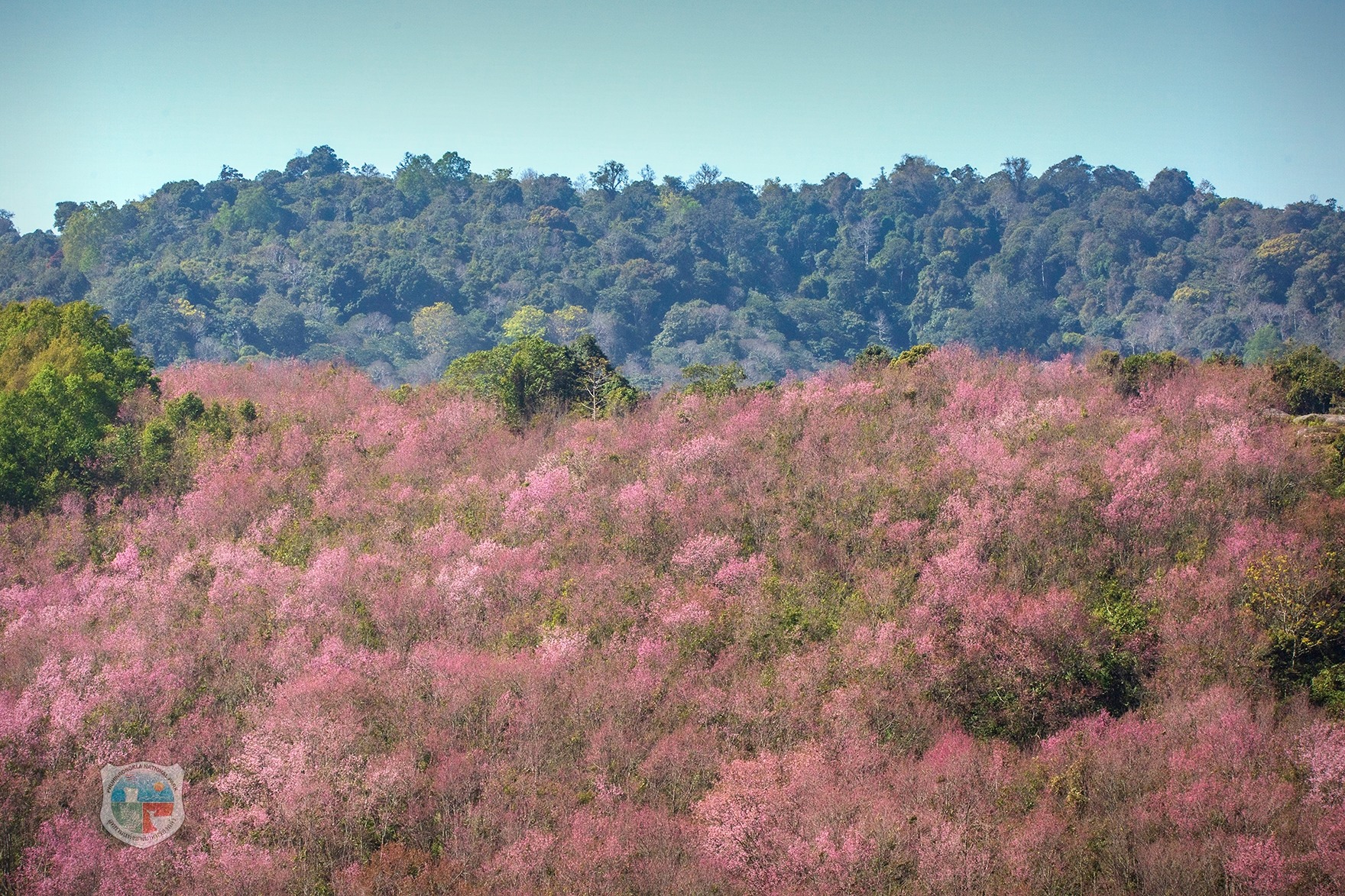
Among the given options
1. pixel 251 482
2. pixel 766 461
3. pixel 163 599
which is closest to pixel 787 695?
pixel 766 461

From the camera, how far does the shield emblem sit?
18219mm

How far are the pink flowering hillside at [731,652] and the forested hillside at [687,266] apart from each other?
48535 millimetres

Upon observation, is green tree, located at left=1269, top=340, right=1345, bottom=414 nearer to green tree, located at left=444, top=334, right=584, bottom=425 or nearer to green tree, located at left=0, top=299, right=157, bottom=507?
green tree, located at left=444, top=334, right=584, bottom=425

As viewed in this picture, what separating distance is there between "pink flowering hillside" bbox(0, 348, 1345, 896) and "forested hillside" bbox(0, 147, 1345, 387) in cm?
4853

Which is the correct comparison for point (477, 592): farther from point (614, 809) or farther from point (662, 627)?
point (614, 809)

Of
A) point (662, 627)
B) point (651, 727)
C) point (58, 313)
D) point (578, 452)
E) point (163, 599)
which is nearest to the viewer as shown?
point (651, 727)

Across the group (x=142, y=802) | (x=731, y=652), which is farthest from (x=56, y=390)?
(x=731, y=652)

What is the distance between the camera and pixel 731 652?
70.2 ft

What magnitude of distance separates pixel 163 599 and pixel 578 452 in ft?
33.6

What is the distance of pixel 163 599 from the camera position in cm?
2547

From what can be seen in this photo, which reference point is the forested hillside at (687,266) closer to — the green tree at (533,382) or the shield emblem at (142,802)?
the green tree at (533,382)

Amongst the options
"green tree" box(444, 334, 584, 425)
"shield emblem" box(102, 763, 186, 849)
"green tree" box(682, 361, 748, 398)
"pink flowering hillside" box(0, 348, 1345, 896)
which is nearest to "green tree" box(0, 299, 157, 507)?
"pink flowering hillside" box(0, 348, 1345, 896)

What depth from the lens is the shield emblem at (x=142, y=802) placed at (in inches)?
717

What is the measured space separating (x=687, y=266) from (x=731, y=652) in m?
69.7
